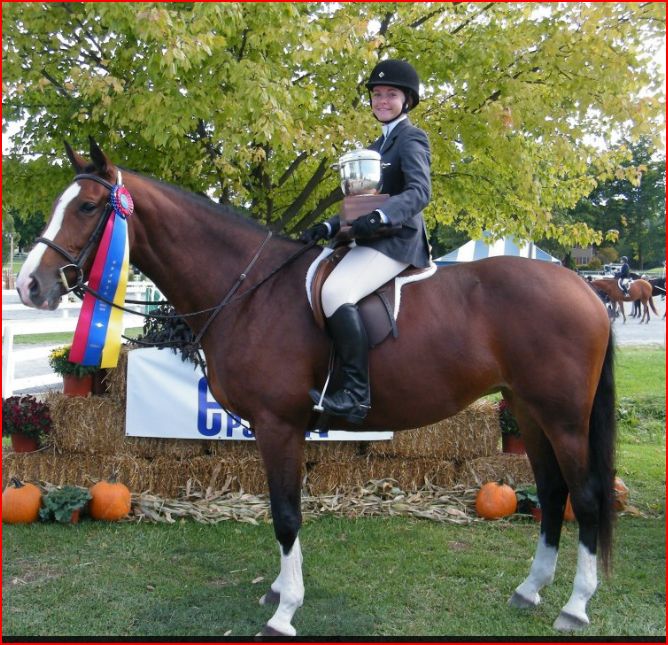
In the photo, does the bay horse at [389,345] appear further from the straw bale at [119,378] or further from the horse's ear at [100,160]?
the straw bale at [119,378]

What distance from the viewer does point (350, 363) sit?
371 cm

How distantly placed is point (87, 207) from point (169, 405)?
3035 mm

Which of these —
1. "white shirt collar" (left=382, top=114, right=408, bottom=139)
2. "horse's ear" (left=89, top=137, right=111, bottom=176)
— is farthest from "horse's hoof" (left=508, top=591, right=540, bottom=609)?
"horse's ear" (left=89, top=137, right=111, bottom=176)

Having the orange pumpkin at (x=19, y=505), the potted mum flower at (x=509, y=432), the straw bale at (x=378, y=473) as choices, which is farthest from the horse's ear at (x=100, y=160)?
the potted mum flower at (x=509, y=432)

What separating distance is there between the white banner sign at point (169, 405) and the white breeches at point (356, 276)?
2831 millimetres

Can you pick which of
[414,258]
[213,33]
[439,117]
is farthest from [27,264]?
[439,117]

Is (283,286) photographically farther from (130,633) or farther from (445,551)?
(445,551)

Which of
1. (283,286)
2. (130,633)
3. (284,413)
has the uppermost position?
(283,286)

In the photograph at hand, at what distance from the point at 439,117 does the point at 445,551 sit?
436 cm

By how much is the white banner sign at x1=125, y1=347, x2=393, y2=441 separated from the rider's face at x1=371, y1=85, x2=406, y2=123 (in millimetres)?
3359

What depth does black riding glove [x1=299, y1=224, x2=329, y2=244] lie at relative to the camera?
13.2 feet

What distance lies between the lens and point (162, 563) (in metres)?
4.88

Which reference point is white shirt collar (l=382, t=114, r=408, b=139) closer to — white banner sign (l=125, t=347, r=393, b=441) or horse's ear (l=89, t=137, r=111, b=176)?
horse's ear (l=89, t=137, r=111, b=176)

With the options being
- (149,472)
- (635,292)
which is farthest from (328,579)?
(635,292)
